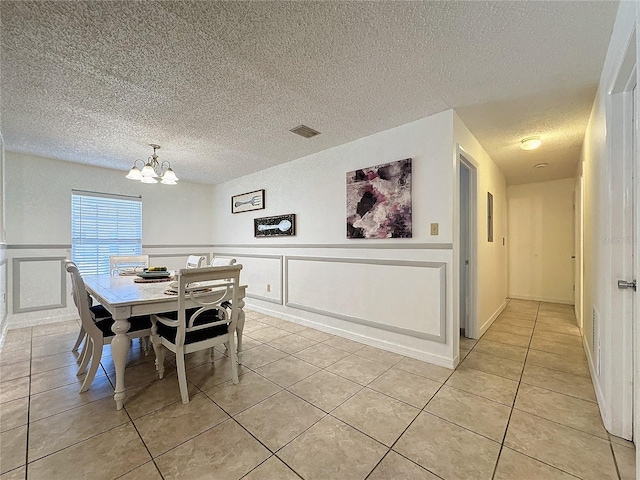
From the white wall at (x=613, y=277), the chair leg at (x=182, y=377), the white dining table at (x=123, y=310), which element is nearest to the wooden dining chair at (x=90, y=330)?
the white dining table at (x=123, y=310)

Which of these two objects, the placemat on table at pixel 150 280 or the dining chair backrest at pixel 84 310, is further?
the placemat on table at pixel 150 280

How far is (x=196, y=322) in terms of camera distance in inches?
90.0

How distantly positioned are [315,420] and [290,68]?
2.31 meters

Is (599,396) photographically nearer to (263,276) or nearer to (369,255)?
(369,255)

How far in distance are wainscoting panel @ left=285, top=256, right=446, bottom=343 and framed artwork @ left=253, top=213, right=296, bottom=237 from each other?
0.47m

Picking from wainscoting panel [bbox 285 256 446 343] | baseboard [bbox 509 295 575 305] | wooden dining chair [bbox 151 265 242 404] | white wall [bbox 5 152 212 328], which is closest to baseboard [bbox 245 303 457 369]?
wainscoting panel [bbox 285 256 446 343]

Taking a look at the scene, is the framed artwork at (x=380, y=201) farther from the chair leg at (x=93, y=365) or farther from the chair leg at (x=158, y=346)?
the chair leg at (x=93, y=365)

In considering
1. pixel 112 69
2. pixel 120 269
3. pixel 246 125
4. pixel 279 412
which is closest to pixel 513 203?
pixel 246 125

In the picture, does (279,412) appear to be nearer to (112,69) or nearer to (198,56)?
(198,56)

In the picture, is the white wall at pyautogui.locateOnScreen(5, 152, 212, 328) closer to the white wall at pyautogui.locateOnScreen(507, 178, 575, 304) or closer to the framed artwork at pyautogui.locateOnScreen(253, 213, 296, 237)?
the framed artwork at pyautogui.locateOnScreen(253, 213, 296, 237)

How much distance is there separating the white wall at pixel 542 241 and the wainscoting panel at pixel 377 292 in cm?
407

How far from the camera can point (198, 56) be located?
1711 mm

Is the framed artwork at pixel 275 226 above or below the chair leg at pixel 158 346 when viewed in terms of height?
above

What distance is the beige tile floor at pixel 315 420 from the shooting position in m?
Answer: 1.34
